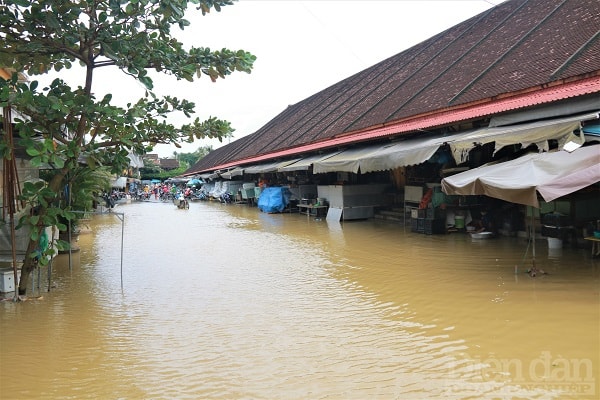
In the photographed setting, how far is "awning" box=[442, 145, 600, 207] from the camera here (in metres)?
5.38

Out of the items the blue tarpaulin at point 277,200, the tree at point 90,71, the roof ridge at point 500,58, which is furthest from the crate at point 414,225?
the blue tarpaulin at point 277,200

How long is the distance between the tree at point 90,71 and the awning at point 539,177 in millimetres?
3694

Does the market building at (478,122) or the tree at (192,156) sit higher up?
the tree at (192,156)

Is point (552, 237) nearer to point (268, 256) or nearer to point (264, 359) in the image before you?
point (268, 256)

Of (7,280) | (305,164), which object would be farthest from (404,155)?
(7,280)

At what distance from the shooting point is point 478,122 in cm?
969

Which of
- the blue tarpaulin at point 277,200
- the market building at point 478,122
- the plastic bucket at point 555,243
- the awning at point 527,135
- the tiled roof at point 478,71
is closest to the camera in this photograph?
the awning at point 527,135

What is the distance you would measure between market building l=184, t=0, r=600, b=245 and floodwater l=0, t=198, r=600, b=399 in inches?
51.7

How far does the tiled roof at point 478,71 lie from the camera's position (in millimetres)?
9180

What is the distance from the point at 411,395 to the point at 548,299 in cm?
284

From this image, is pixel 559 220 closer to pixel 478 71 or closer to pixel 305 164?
pixel 478 71

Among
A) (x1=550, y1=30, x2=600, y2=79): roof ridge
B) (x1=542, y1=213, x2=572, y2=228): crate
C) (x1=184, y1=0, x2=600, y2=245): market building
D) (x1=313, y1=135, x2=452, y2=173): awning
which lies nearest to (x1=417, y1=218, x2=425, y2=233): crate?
(x1=184, y1=0, x2=600, y2=245): market building

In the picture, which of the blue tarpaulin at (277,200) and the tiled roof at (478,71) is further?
the blue tarpaulin at (277,200)

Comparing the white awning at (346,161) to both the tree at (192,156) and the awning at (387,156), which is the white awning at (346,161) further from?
the tree at (192,156)
